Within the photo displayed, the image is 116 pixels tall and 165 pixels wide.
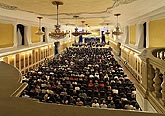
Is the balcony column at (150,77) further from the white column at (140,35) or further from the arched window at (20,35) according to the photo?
the arched window at (20,35)

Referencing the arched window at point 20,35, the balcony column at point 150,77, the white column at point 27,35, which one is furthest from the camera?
the arched window at point 20,35

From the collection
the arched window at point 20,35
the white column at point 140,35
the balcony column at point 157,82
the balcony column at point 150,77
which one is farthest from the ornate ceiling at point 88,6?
the arched window at point 20,35

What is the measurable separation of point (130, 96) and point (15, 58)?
27.4ft

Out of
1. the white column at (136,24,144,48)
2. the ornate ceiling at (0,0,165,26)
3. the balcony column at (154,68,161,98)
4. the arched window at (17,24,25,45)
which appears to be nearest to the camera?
the balcony column at (154,68,161,98)

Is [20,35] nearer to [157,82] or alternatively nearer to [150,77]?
[150,77]

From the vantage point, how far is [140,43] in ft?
45.8

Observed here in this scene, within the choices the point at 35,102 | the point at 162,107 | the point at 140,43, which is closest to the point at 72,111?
the point at 35,102

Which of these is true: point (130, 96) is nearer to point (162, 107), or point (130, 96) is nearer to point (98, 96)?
point (98, 96)

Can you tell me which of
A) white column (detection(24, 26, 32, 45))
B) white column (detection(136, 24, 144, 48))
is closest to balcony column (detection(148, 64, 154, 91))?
white column (detection(136, 24, 144, 48))

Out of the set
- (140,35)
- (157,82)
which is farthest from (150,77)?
(140,35)

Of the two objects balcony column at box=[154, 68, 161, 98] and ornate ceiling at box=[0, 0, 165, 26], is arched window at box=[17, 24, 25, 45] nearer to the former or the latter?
ornate ceiling at box=[0, 0, 165, 26]

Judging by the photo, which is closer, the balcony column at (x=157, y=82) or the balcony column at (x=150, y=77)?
the balcony column at (x=157, y=82)

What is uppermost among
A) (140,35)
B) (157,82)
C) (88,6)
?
(88,6)

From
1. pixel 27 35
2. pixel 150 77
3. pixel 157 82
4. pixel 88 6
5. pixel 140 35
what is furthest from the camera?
pixel 27 35
